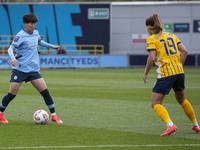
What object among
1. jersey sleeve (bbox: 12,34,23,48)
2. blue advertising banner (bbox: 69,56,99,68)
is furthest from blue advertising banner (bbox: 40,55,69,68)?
jersey sleeve (bbox: 12,34,23,48)

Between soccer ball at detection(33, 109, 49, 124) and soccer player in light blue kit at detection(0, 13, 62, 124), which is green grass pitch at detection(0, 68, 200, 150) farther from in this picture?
soccer player in light blue kit at detection(0, 13, 62, 124)

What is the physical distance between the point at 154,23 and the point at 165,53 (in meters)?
0.52

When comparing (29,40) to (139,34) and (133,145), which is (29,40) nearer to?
(133,145)

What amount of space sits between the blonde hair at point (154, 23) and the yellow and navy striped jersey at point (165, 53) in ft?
0.34

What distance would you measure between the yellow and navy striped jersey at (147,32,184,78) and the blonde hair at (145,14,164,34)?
0.10 meters

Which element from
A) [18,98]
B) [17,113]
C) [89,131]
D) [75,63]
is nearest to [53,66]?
[75,63]

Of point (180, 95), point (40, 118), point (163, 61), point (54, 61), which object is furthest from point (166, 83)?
point (54, 61)

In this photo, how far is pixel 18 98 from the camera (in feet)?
47.4

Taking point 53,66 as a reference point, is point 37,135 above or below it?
above

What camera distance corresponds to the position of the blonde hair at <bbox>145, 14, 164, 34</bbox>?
7.82 meters

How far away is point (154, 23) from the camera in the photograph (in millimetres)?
7828

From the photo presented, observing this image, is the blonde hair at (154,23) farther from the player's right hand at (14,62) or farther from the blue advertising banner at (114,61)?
the blue advertising banner at (114,61)

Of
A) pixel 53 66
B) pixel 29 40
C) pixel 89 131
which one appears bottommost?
pixel 53 66

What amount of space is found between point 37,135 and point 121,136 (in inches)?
54.5
